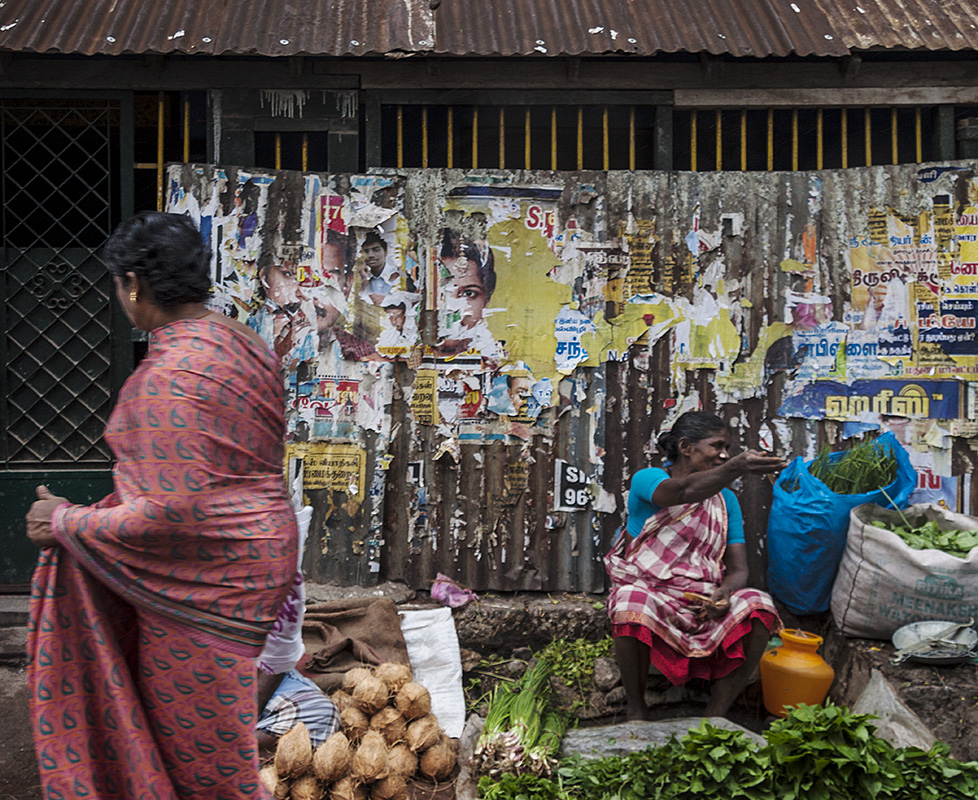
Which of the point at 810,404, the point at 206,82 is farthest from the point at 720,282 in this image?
the point at 206,82

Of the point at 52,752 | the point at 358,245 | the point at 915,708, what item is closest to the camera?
the point at 52,752

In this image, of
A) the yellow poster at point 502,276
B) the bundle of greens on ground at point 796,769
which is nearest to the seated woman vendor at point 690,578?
the bundle of greens on ground at point 796,769

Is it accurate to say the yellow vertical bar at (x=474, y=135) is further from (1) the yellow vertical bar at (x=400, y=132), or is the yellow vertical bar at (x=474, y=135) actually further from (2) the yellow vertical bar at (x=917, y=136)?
(2) the yellow vertical bar at (x=917, y=136)

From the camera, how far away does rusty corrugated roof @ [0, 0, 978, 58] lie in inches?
161

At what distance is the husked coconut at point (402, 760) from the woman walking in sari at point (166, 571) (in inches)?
43.1

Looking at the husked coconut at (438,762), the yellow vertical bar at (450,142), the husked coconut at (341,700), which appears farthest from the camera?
the yellow vertical bar at (450,142)

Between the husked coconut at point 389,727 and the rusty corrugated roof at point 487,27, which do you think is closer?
the husked coconut at point 389,727

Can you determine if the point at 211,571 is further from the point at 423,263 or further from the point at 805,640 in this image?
the point at 805,640

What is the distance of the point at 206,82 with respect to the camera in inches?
171

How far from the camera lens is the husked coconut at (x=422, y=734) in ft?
10.9

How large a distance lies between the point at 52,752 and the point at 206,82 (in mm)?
3491

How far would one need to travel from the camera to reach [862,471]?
3.94 meters

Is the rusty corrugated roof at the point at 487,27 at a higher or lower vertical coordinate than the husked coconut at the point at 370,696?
higher

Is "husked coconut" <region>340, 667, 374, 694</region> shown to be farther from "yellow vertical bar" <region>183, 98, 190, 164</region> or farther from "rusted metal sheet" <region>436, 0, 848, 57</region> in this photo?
"rusted metal sheet" <region>436, 0, 848, 57</region>
